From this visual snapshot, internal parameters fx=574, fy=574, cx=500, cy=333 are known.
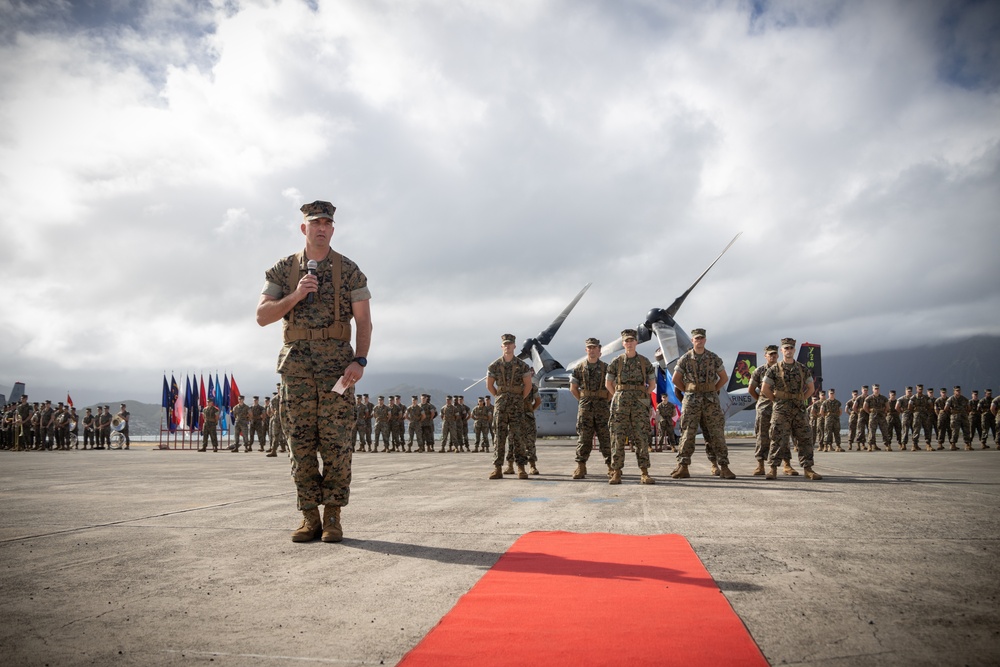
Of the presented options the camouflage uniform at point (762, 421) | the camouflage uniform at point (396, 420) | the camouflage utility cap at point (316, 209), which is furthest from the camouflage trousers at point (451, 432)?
the camouflage utility cap at point (316, 209)

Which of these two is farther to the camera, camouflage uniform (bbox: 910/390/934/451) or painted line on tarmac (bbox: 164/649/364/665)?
camouflage uniform (bbox: 910/390/934/451)

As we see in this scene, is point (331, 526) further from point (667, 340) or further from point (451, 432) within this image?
point (451, 432)

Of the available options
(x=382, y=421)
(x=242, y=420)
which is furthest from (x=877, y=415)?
(x=242, y=420)

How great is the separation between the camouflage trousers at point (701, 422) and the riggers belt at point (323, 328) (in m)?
6.20

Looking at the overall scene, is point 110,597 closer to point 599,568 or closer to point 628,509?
point 599,568

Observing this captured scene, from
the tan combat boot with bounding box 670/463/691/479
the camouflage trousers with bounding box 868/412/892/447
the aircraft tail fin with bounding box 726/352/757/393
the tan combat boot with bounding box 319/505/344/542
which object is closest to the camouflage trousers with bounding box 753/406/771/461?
the tan combat boot with bounding box 670/463/691/479

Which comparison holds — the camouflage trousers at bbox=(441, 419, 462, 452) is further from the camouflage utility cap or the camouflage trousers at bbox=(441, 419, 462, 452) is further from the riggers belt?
the camouflage utility cap

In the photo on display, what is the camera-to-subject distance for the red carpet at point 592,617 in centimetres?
187

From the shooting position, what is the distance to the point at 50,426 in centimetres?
2548

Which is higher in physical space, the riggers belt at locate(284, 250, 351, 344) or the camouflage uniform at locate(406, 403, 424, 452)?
the riggers belt at locate(284, 250, 351, 344)

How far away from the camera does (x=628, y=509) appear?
5.20m

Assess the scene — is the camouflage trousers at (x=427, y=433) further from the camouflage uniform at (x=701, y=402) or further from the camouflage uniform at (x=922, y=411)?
the camouflage uniform at (x=922, y=411)

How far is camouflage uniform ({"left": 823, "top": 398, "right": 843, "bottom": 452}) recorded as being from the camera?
20.2 m

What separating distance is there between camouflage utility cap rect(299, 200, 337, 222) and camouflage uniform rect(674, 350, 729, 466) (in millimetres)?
6143
